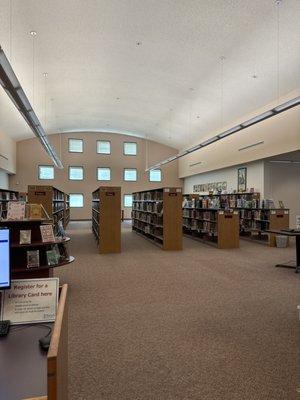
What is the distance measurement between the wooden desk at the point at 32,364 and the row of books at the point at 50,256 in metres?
2.35

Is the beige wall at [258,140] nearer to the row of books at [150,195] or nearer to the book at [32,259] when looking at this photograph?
the row of books at [150,195]

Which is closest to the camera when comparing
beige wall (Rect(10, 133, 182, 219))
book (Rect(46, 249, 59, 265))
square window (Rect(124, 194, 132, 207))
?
book (Rect(46, 249, 59, 265))

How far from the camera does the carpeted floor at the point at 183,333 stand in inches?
94.3

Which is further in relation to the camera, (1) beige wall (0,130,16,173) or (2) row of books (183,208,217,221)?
(1) beige wall (0,130,16,173)

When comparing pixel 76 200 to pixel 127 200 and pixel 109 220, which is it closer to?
pixel 127 200

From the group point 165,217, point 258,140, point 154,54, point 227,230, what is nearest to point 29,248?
point 165,217

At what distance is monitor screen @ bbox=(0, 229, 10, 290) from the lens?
1.70 m

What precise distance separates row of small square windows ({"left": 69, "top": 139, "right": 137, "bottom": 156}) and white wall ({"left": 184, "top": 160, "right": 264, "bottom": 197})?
440cm

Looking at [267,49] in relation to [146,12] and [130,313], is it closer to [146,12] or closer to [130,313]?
[146,12]

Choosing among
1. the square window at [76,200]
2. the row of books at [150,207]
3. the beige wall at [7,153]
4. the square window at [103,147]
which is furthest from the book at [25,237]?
the square window at [103,147]

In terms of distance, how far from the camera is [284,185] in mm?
12133

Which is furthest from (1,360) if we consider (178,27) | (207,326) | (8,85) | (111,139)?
(111,139)

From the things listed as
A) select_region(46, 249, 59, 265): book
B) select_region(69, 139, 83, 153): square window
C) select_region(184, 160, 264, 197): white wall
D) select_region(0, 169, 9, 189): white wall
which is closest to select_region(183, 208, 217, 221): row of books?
select_region(184, 160, 264, 197): white wall

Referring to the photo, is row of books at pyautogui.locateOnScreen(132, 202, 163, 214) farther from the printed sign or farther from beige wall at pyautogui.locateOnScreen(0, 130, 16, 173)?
the printed sign
